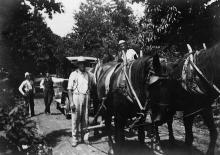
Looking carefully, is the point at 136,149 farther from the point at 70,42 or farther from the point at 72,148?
the point at 70,42

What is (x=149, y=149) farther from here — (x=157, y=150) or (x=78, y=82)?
(x=78, y=82)

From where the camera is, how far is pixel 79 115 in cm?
837

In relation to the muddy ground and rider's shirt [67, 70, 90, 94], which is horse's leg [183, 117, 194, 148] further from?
rider's shirt [67, 70, 90, 94]

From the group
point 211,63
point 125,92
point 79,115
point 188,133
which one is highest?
point 211,63

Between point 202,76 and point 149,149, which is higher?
point 202,76

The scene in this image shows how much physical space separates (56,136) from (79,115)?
1.68 m

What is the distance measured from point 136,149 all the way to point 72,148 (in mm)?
1693

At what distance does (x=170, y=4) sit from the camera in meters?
12.3

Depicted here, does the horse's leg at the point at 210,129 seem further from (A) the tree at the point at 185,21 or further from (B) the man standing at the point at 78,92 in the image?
(A) the tree at the point at 185,21

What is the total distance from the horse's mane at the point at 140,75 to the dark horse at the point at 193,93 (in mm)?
291

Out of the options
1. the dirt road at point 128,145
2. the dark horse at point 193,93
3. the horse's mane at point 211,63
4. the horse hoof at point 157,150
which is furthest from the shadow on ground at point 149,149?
the horse's mane at point 211,63

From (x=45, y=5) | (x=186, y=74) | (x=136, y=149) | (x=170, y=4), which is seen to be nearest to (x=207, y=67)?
(x=186, y=74)

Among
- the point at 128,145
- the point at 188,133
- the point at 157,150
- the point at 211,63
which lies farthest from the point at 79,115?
the point at 211,63

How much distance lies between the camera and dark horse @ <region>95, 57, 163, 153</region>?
552cm
